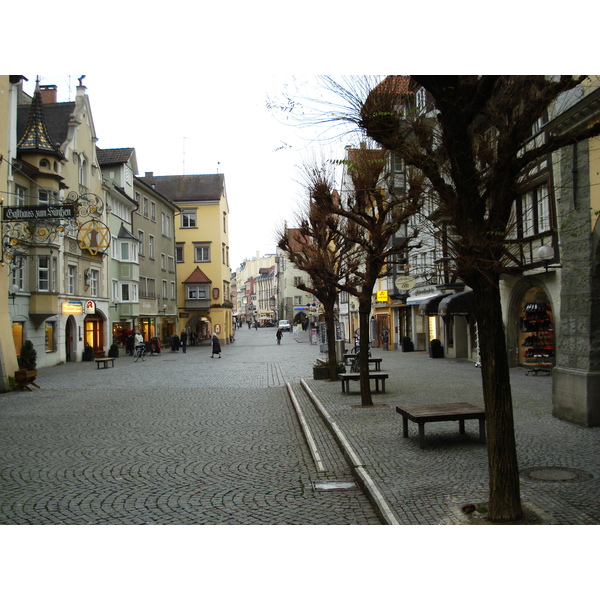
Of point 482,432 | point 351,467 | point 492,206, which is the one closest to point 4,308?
point 351,467

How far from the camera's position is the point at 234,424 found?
12477 mm

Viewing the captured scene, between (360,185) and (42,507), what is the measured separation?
350 inches

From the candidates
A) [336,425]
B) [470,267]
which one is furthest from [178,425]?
[470,267]

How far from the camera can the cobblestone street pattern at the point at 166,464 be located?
253 inches

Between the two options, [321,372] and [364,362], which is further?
[321,372]

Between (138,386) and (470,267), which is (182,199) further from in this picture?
(470,267)

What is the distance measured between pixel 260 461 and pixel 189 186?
62849 millimetres

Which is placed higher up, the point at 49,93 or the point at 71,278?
the point at 49,93

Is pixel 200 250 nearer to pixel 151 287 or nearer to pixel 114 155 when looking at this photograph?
pixel 151 287

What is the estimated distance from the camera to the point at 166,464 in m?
8.82

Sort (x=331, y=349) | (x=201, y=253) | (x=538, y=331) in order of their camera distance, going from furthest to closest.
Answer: (x=201, y=253) < (x=538, y=331) < (x=331, y=349)

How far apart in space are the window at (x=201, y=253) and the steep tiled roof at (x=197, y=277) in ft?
6.33

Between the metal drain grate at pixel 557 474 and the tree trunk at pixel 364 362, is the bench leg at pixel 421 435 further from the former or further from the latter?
the tree trunk at pixel 364 362

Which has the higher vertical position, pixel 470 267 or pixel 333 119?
pixel 333 119
